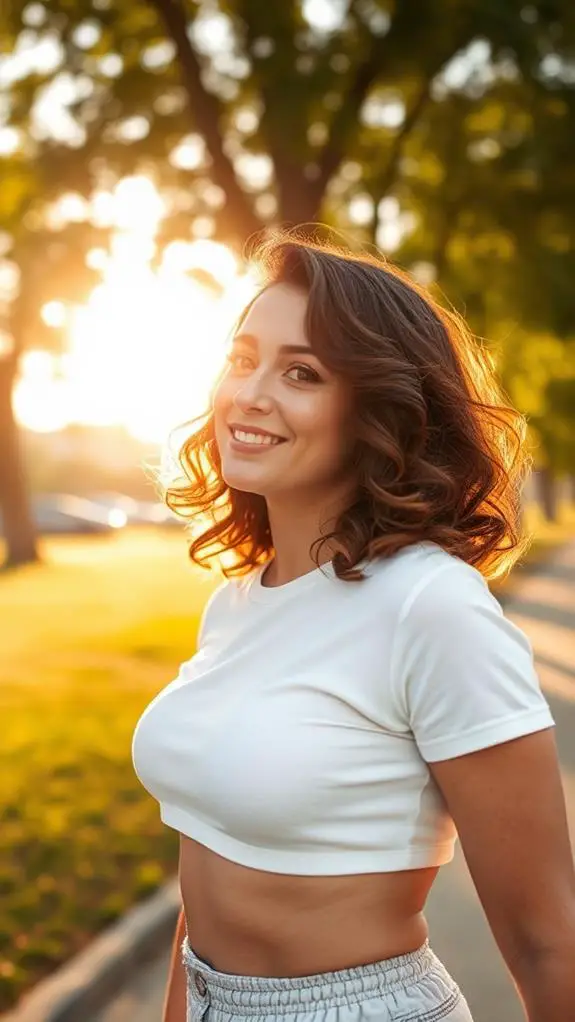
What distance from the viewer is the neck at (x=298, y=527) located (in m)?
2.19

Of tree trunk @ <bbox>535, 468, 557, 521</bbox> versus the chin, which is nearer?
the chin

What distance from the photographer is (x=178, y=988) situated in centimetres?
233

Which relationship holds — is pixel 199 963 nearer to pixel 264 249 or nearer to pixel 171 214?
pixel 264 249

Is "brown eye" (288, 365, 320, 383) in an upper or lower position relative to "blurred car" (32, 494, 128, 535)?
upper

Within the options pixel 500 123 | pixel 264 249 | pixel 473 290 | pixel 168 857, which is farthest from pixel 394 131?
pixel 264 249

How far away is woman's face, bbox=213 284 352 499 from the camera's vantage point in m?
2.11

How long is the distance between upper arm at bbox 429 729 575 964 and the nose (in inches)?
27.6

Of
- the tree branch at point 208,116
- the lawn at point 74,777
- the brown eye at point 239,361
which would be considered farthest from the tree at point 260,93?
the brown eye at point 239,361

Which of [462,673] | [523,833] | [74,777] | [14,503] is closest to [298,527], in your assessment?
[462,673]

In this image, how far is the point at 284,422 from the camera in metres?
2.11

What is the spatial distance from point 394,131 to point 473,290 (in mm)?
2647

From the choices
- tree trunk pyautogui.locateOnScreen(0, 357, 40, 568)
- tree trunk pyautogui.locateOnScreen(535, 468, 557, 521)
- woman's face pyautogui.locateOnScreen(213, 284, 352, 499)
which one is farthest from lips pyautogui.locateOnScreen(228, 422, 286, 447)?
tree trunk pyautogui.locateOnScreen(535, 468, 557, 521)

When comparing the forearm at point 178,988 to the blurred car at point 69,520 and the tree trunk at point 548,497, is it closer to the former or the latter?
the blurred car at point 69,520

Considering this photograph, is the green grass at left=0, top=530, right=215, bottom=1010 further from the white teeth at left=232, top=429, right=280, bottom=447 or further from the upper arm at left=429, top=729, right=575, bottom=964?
the upper arm at left=429, top=729, right=575, bottom=964
